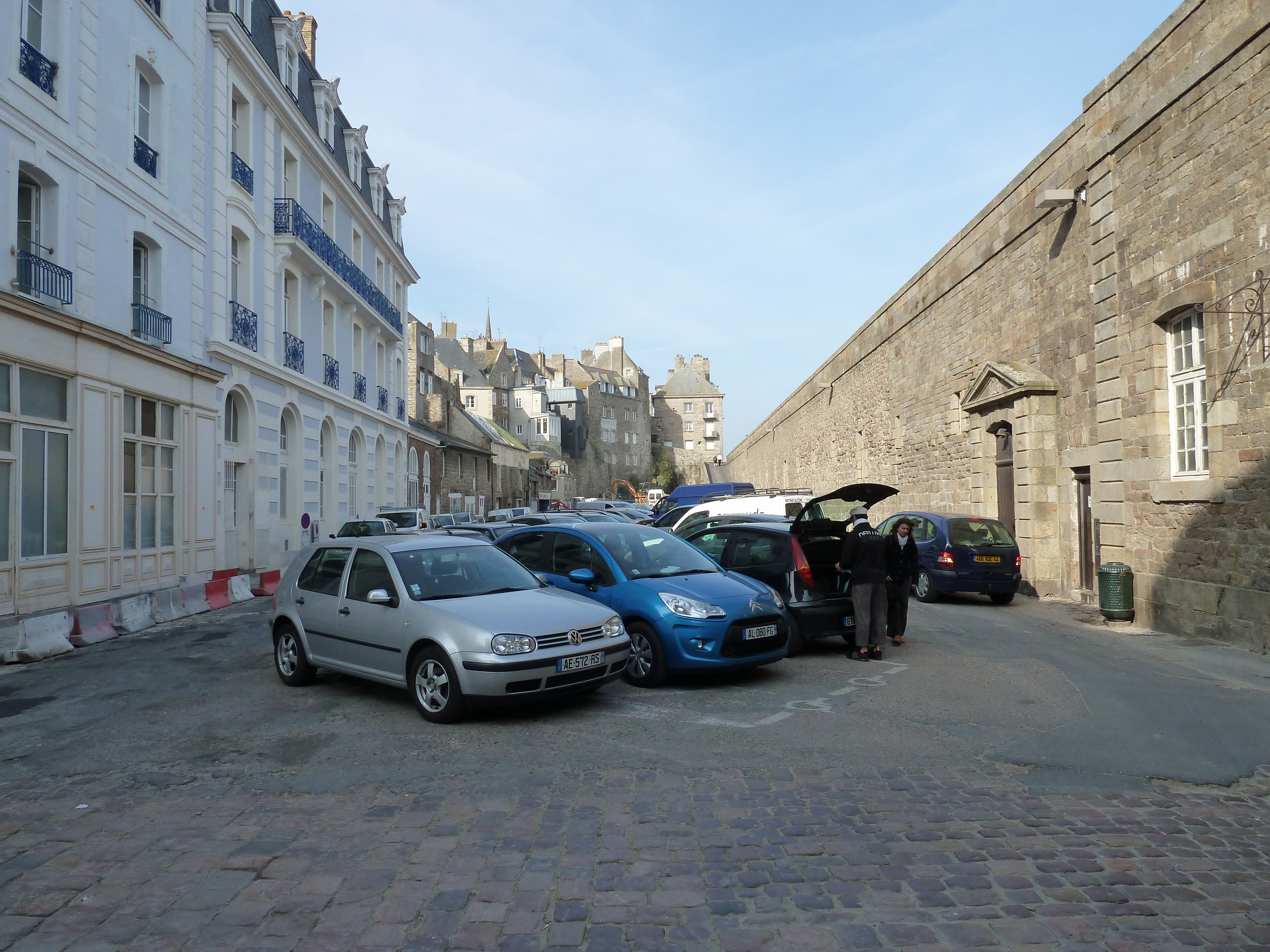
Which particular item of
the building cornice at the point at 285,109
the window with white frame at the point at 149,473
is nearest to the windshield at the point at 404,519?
the window with white frame at the point at 149,473

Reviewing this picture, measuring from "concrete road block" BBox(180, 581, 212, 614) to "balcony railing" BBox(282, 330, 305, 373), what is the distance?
8.51 meters

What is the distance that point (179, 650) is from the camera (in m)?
10.8

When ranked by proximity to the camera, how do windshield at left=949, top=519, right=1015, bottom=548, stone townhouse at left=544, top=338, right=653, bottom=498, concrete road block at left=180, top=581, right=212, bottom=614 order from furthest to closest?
stone townhouse at left=544, top=338, right=653, bottom=498 < windshield at left=949, top=519, right=1015, bottom=548 < concrete road block at left=180, top=581, right=212, bottom=614

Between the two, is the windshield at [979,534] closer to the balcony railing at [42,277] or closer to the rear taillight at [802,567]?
the rear taillight at [802,567]

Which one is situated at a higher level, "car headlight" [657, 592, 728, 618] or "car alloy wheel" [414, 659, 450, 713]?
"car headlight" [657, 592, 728, 618]

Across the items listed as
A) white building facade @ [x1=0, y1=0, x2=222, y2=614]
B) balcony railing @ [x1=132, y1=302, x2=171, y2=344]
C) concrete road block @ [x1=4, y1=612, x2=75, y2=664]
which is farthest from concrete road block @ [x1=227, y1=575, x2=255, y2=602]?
concrete road block @ [x1=4, y1=612, x2=75, y2=664]

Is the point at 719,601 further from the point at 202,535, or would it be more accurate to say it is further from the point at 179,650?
the point at 202,535

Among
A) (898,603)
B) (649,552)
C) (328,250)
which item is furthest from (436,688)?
(328,250)

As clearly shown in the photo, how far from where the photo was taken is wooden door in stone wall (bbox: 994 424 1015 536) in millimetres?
17531

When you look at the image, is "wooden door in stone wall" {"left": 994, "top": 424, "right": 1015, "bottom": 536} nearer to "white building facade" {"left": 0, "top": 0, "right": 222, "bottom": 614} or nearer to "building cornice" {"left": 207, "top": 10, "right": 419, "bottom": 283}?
"white building facade" {"left": 0, "top": 0, "right": 222, "bottom": 614}

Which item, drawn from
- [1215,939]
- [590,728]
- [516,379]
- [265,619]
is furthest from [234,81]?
[516,379]

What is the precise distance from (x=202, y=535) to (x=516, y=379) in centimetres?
6660

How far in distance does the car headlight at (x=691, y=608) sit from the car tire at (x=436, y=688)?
2.18 m

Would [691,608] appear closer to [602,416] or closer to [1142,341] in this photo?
[1142,341]
